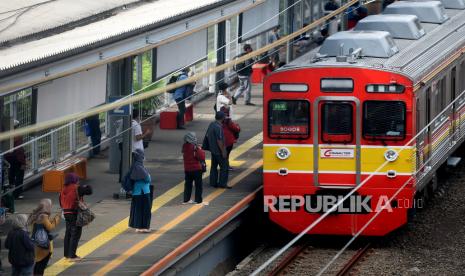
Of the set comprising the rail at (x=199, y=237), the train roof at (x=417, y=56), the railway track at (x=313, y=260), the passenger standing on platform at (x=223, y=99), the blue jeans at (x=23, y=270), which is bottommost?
the railway track at (x=313, y=260)

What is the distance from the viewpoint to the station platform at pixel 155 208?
18531 mm

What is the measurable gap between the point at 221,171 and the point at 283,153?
243 cm

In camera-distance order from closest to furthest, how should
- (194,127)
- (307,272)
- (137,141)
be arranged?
1. (307,272)
2. (137,141)
3. (194,127)

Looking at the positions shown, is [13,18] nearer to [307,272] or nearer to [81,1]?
[81,1]

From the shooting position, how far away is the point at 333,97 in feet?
68.2

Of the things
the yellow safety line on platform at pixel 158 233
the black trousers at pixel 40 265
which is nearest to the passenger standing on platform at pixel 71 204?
the yellow safety line on platform at pixel 158 233

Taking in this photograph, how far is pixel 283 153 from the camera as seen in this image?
21047 mm

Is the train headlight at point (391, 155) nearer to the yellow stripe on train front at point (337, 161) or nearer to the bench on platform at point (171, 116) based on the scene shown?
the yellow stripe on train front at point (337, 161)

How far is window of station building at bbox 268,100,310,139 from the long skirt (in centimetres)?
248

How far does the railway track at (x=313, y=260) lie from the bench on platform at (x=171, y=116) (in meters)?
7.81

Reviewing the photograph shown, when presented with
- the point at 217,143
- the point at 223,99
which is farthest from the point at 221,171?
the point at 223,99

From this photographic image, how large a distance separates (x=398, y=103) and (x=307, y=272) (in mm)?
2876

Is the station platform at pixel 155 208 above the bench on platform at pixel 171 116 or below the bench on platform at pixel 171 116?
below

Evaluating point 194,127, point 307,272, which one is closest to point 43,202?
point 307,272
